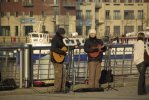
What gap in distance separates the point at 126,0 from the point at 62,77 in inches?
4037

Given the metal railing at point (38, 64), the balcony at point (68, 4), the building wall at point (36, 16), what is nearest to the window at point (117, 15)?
the balcony at point (68, 4)

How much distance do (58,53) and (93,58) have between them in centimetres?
111

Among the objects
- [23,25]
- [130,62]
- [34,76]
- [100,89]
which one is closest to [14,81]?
[34,76]

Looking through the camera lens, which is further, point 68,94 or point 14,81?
point 14,81

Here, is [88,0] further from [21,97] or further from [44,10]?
[21,97]

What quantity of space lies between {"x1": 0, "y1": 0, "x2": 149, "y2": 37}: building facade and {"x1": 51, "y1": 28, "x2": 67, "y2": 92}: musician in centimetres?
8116

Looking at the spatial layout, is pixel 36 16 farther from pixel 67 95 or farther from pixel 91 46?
pixel 67 95

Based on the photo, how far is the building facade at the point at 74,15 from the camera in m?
102

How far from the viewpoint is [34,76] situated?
15.7 metres

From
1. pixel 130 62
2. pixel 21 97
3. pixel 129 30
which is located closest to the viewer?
pixel 21 97

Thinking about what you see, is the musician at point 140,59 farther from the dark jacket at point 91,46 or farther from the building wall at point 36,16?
the building wall at point 36,16

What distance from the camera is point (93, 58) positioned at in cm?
1409

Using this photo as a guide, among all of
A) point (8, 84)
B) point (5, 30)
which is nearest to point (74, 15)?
point (5, 30)

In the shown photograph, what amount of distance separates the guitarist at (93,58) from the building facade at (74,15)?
80.9m
